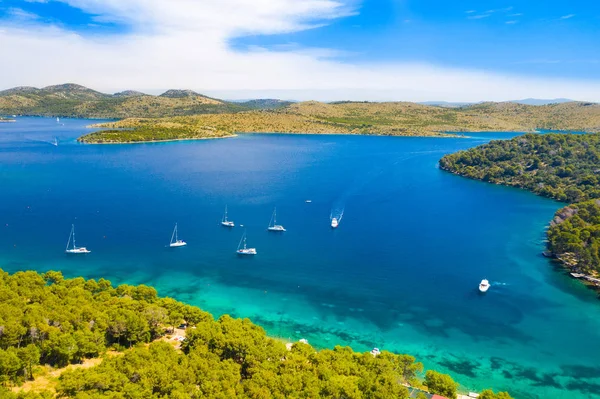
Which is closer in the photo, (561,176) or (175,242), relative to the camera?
(175,242)

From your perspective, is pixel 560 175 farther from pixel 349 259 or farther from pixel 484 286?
pixel 349 259

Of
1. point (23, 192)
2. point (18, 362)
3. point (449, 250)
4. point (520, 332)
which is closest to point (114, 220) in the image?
point (23, 192)

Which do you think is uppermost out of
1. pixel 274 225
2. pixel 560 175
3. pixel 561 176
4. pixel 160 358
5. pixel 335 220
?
pixel 560 175

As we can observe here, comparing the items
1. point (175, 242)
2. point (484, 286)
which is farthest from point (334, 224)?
point (484, 286)

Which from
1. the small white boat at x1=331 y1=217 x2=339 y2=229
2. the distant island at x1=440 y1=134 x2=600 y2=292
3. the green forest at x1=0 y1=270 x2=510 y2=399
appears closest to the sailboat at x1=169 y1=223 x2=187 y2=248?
the green forest at x1=0 y1=270 x2=510 y2=399

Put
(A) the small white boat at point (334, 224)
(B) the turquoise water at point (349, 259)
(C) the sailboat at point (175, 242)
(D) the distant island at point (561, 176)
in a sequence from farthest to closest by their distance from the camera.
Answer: (A) the small white boat at point (334, 224), (C) the sailboat at point (175, 242), (D) the distant island at point (561, 176), (B) the turquoise water at point (349, 259)

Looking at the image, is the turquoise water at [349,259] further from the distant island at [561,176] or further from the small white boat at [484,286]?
the distant island at [561,176]

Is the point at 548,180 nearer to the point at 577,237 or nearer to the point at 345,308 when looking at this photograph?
the point at 577,237

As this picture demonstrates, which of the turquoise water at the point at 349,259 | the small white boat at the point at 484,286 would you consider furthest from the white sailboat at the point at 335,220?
the small white boat at the point at 484,286
